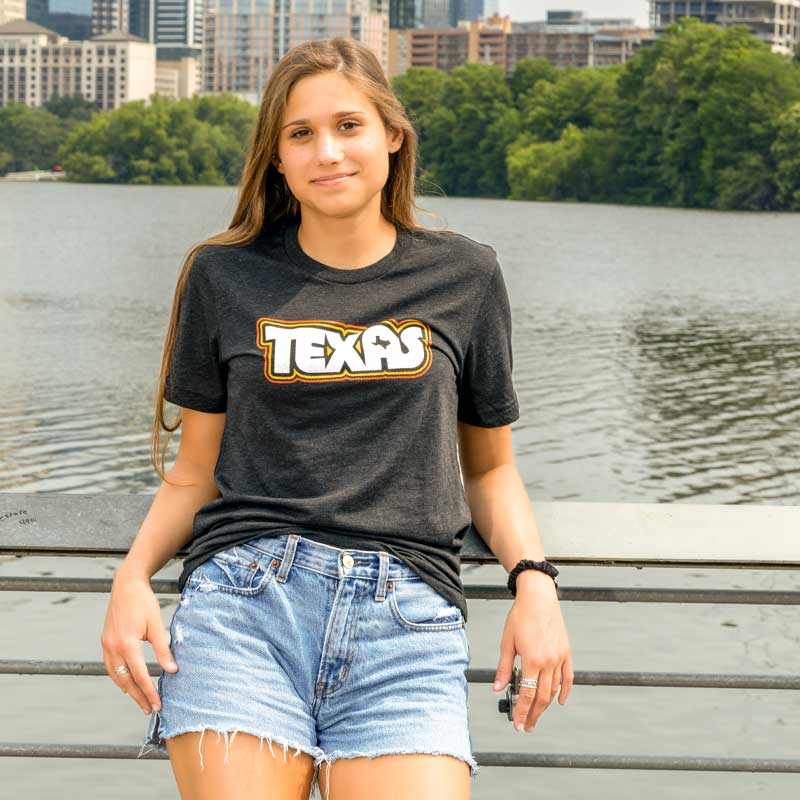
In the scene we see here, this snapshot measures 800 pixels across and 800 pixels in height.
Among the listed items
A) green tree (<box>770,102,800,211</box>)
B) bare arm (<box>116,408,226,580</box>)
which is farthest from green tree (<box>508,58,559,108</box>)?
bare arm (<box>116,408,226,580</box>)

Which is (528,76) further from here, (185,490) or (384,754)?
(384,754)

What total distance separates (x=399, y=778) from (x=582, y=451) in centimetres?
1286

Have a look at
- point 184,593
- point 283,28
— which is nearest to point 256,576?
point 184,593

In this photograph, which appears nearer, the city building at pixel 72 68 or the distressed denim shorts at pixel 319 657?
the distressed denim shorts at pixel 319 657

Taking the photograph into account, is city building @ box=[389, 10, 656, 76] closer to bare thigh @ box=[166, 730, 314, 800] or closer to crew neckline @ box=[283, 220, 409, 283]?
crew neckline @ box=[283, 220, 409, 283]

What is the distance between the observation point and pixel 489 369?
234 centimetres

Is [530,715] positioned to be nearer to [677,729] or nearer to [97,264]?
[677,729]

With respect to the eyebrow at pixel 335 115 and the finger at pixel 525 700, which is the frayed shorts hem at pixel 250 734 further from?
the eyebrow at pixel 335 115

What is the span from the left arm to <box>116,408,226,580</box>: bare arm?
1.30 ft

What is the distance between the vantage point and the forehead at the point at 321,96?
7.63 feet

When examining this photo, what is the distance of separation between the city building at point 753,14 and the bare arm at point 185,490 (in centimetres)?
14679

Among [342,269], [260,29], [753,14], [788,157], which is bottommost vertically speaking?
[342,269]

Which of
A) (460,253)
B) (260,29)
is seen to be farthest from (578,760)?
(260,29)

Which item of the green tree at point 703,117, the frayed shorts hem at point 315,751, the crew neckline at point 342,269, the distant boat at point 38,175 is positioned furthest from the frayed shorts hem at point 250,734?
the distant boat at point 38,175
